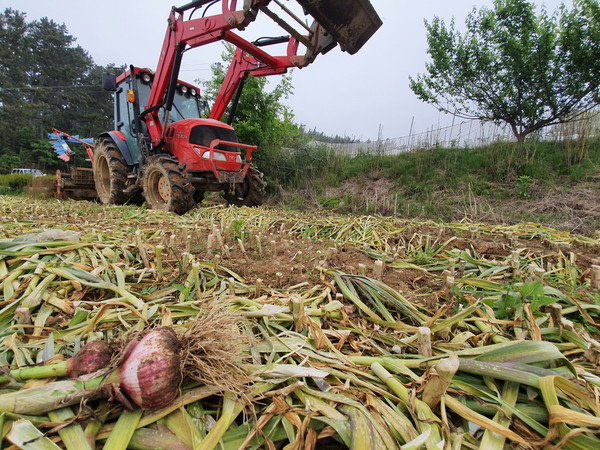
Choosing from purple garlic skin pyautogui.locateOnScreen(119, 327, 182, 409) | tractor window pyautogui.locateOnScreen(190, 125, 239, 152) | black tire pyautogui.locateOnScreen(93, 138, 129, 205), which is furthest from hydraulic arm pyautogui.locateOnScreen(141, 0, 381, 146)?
purple garlic skin pyautogui.locateOnScreen(119, 327, 182, 409)

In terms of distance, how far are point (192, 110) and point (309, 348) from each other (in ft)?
23.1

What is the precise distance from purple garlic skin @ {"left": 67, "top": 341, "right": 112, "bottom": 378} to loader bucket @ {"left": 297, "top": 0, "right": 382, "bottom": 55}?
3.53m

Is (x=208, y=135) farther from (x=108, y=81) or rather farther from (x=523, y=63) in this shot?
(x=523, y=63)

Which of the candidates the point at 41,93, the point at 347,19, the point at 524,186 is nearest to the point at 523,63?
the point at 524,186

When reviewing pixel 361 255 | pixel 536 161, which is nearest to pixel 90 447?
pixel 361 255

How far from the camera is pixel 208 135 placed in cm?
546

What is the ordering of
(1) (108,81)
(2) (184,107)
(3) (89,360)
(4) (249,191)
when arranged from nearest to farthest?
(3) (89,360)
(1) (108,81)
(4) (249,191)
(2) (184,107)

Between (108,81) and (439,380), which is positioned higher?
(108,81)

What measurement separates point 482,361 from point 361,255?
4.08ft

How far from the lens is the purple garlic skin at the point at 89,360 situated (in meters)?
0.75

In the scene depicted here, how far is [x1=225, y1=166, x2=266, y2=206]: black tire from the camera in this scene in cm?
633

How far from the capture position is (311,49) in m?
4.06

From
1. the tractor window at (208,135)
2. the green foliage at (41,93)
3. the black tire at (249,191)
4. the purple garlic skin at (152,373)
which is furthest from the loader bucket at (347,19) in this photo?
the green foliage at (41,93)

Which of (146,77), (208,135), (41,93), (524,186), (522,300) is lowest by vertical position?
(522,300)
